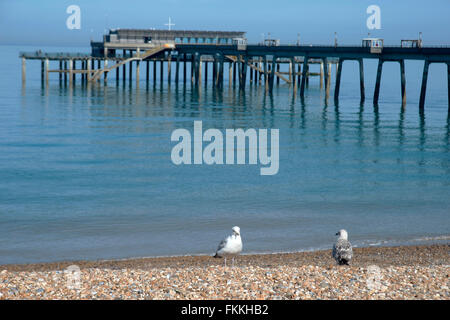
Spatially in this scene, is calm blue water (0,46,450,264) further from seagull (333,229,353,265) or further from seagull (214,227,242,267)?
seagull (333,229,353,265)

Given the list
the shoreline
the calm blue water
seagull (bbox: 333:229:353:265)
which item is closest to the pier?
the calm blue water

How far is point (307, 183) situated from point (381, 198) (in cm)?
341

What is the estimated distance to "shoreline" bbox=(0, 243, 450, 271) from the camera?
14211mm

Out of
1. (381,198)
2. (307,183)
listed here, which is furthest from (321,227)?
(307,183)

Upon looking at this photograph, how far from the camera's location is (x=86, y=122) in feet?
136

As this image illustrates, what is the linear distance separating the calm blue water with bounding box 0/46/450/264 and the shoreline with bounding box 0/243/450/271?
64cm

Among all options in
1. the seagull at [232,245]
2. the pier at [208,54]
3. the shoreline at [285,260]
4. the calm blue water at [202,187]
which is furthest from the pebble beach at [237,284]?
the pier at [208,54]

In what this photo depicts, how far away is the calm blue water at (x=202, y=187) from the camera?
17250 mm

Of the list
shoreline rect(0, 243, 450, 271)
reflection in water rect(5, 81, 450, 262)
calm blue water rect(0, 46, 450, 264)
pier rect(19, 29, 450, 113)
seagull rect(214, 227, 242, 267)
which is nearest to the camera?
seagull rect(214, 227, 242, 267)

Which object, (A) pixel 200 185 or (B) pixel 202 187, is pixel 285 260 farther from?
(A) pixel 200 185

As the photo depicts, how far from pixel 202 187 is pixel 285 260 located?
9.72 meters

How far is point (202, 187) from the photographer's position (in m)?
24.2

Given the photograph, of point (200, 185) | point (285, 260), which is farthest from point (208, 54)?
point (285, 260)
